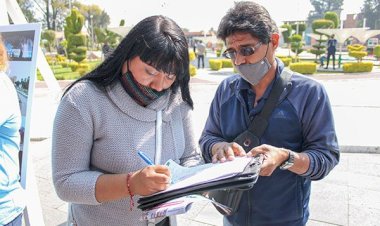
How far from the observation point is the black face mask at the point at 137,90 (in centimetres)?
133

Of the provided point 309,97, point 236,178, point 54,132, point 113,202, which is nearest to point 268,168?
point 236,178

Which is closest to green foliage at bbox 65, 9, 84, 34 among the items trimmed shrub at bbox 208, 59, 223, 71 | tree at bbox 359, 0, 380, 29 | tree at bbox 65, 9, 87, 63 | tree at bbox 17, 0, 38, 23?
tree at bbox 65, 9, 87, 63

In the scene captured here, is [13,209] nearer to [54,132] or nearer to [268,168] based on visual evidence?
[54,132]

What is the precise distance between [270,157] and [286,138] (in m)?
0.25

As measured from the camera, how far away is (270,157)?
4.51 feet

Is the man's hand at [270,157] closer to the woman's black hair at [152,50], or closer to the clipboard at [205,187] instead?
the clipboard at [205,187]

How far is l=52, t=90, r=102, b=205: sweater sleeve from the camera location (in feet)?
3.87

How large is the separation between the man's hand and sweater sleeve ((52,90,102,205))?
24.5 inches

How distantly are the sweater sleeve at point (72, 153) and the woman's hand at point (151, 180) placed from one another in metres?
0.18

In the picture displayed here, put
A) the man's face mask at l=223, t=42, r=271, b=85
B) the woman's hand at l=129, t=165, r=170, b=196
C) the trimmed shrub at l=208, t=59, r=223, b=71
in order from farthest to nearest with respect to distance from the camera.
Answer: the trimmed shrub at l=208, t=59, r=223, b=71 → the man's face mask at l=223, t=42, r=271, b=85 → the woman's hand at l=129, t=165, r=170, b=196

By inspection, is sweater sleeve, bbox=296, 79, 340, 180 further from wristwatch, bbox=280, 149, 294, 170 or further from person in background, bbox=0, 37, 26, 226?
person in background, bbox=0, 37, 26, 226

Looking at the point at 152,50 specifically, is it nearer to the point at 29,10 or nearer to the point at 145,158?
the point at 145,158

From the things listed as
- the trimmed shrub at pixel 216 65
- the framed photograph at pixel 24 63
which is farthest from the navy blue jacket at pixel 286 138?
the trimmed shrub at pixel 216 65

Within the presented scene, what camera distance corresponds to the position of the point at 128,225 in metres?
1.38
